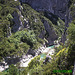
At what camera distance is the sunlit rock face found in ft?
268

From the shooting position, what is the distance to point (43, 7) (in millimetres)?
83125

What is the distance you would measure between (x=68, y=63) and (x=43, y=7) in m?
76.2

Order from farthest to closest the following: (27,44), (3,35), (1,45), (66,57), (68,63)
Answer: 1. (27,44)
2. (3,35)
3. (1,45)
4. (66,57)
5. (68,63)

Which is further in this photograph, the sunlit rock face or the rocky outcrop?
the sunlit rock face

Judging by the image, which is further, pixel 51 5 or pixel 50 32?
pixel 51 5

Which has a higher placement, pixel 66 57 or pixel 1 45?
pixel 66 57

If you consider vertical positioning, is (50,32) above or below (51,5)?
below

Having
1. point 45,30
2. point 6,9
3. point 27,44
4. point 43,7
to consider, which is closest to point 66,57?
point 27,44

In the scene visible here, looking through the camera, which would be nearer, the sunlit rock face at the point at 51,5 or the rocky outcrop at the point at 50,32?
the rocky outcrop at the point at 50,32

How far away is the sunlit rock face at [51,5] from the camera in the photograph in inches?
3221

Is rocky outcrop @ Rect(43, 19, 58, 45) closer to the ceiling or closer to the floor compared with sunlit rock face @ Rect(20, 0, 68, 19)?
closer to the floor

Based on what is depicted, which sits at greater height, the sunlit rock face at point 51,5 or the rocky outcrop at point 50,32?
the sunlit rock face at point 51,5

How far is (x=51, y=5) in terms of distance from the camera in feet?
286

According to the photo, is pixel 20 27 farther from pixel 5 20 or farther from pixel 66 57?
pixel 66 57
